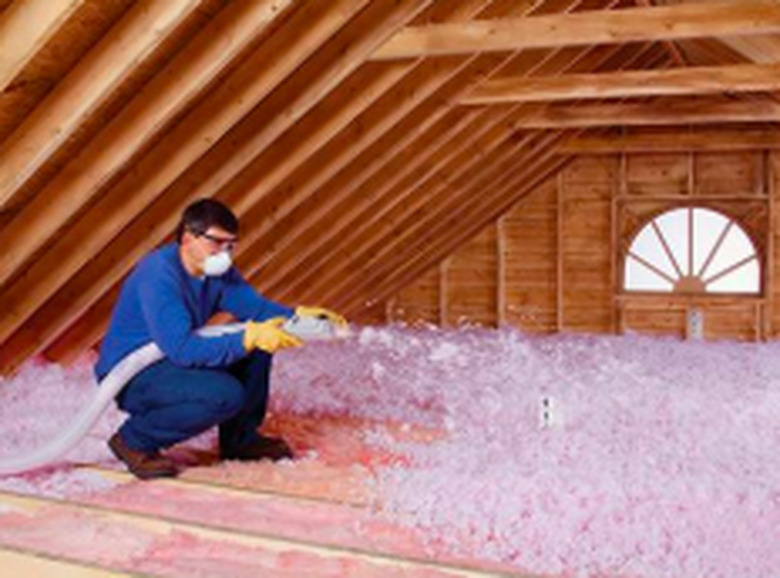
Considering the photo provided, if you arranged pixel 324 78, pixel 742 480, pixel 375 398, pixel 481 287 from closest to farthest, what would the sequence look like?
pixel 742 480, pixel 324 78, pixel 375 398, pixel 481 287

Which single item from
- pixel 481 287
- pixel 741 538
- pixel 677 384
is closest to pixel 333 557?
pixel 741 538

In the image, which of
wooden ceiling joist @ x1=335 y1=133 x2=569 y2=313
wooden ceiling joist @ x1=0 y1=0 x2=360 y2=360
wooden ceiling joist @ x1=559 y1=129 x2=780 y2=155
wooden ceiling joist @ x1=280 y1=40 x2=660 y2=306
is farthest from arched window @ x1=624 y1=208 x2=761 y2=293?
wooden ceiling joist @ x1=0 y1=0 x2=360 y2=360

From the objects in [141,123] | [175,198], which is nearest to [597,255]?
[175,198]

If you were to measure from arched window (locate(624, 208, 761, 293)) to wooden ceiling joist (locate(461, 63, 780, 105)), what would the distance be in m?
3.52

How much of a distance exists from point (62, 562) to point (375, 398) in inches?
83.4

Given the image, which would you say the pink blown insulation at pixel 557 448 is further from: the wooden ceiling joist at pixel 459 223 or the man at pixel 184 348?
the wooden ceiling joist at pixel 459 223

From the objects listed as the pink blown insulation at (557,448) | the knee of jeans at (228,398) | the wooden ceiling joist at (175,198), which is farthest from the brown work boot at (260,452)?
the wooden ceiling joist at (175,198)

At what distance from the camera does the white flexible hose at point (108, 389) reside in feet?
9.20

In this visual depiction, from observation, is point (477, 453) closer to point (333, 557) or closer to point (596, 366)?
point (333, 557)

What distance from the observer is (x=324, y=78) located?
358 centimetres

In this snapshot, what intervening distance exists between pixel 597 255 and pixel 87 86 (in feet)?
19.5

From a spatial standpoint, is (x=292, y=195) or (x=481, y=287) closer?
(x=292, y=195)

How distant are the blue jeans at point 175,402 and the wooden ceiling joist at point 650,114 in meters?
3.29

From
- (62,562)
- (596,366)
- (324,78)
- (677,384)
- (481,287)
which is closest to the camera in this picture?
(62,562)
